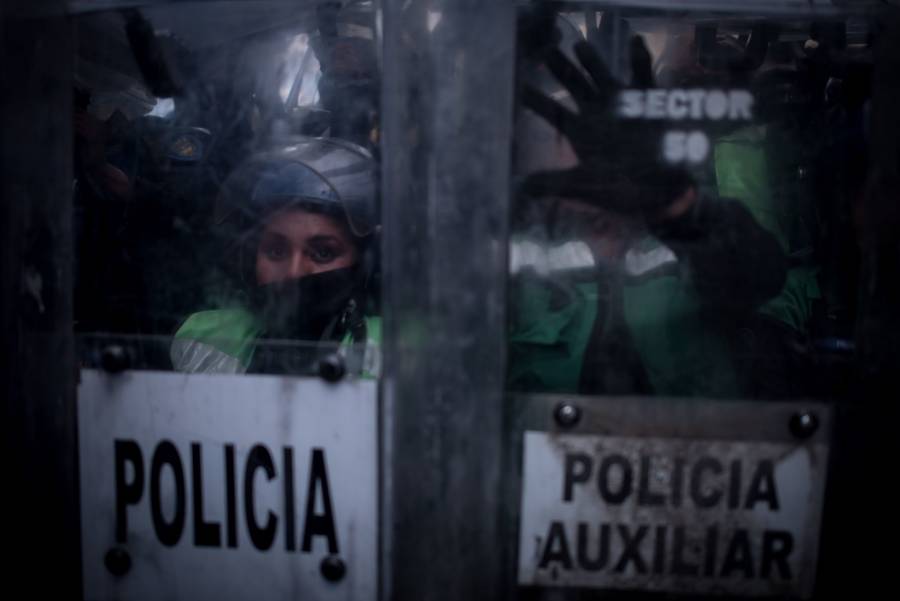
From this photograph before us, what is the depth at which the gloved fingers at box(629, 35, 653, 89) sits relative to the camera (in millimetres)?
1321

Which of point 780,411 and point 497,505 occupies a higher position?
point 780,411

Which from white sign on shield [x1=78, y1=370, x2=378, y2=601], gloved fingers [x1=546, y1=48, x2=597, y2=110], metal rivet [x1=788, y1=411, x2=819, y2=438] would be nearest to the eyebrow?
white sign on shield [x1=78, y1=370, x2=378, y2=601]

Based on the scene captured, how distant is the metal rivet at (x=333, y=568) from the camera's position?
1.41 meters

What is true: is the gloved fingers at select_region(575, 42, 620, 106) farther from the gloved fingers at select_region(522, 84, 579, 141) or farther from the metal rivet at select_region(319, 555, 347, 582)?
the metal rivet at select_region(319, 555, 347, 582)

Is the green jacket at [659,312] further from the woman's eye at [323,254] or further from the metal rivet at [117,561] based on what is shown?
the metal rivet at [117,561]

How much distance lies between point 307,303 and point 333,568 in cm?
55

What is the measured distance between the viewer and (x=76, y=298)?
1.50 m

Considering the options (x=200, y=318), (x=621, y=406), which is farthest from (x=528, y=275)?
(x=200, y=318)

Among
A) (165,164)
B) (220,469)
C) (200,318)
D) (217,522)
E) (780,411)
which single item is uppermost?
(165,164)

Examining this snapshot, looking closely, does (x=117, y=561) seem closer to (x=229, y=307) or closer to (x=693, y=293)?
(x=229, y=307)

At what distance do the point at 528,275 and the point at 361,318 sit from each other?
1.18 feet

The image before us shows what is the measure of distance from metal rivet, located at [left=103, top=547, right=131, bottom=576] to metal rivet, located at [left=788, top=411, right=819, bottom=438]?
1372mm

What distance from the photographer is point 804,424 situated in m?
1.33

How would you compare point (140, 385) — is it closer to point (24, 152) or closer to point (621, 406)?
point (24, 152)
